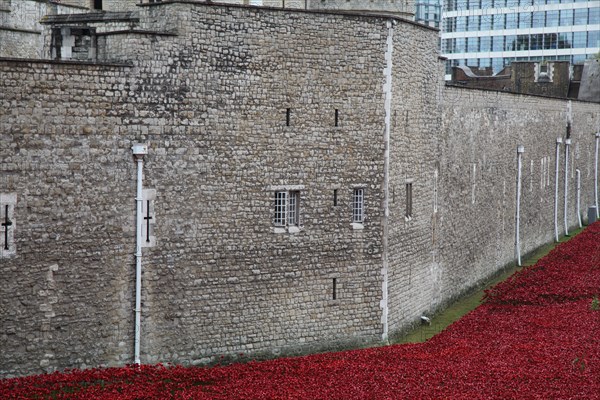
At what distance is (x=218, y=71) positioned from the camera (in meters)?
20.8

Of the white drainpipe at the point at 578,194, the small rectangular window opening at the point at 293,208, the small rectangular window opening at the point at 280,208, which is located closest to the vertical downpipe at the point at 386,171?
the small rectangular window opening at the point at 293,208

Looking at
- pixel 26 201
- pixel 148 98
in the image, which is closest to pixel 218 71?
pixel 148 98

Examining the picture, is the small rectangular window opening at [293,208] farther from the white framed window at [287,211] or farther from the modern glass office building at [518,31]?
the modern glass office building at [518,31]

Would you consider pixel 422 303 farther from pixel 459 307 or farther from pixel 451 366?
pixel 451 366

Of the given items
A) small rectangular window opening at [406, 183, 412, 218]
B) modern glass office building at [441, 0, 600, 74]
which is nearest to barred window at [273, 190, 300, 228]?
small rectangular window opening at [406, 183, 412, 218]

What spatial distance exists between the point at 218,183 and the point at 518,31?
75428 mm

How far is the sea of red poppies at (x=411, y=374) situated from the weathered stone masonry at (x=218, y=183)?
3.32 ft

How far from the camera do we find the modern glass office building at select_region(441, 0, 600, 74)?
3474 inches

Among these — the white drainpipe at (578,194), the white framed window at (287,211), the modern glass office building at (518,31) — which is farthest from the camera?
the modern glass office building at (518,31)

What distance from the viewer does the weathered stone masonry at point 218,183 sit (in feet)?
60.1

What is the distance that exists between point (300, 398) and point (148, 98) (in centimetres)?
648

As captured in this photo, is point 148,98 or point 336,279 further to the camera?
point 336,279

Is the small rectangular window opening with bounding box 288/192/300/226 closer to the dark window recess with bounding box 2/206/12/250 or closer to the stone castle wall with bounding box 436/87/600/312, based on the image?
the dark window recess with bounding box 2/206/12/250

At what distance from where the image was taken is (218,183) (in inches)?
825
